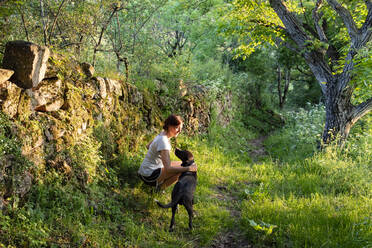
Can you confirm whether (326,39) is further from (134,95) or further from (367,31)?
(134,95)

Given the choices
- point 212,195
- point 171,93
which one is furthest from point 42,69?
point 171,93

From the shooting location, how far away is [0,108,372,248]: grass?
2562 millimetres

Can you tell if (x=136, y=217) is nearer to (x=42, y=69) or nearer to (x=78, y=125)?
(x=78, y=125)

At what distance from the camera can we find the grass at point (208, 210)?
2562mm

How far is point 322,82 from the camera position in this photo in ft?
22.3

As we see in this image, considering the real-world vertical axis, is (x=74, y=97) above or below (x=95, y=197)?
above

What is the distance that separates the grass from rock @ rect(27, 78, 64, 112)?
37.0 inches

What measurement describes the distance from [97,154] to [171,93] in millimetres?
3655

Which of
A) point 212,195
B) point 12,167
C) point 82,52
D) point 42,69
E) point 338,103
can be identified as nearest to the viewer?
point 12,167

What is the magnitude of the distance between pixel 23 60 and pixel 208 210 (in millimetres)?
3441

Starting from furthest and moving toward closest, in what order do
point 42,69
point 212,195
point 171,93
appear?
point 171,93, point 212,195, point 42,69

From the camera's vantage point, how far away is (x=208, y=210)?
3.96 meters

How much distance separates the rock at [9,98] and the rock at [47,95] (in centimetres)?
20

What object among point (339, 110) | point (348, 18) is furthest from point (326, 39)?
point (339, 110)
